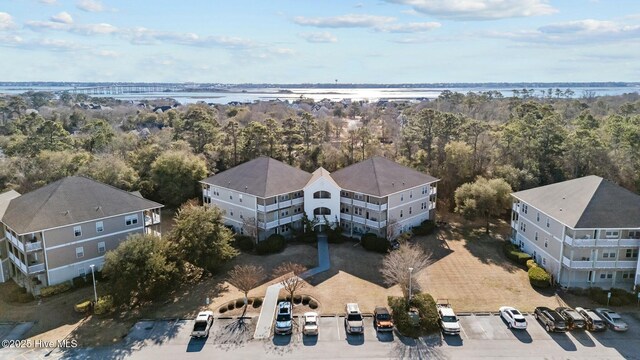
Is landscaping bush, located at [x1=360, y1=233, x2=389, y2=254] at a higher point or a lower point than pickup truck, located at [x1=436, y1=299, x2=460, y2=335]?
higher

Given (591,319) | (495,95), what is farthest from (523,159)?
(495,95)

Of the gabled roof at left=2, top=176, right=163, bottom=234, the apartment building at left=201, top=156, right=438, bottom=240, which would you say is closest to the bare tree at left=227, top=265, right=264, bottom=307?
the apartment building at left=201, top=156, right=438, bottom=240

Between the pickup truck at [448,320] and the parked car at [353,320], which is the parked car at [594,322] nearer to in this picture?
the pickup truck at [448,320]

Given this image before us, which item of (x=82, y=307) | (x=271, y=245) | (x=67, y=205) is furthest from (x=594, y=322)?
(x=67, y=205)

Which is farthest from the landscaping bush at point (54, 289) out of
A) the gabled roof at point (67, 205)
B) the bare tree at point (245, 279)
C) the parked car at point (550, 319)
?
the parked car at point (550, 319)

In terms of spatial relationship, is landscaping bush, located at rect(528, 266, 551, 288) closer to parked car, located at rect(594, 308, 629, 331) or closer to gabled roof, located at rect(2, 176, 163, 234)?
parked car, located at rect(594, 308, 629, 331)

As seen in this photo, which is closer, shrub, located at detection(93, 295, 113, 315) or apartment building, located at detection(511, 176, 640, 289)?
shrub, located at detection(93, 295, 113, 315)
